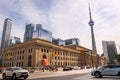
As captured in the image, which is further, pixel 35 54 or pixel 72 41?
pixel 72 41

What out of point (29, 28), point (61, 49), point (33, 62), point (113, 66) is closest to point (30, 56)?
point (33, 62)

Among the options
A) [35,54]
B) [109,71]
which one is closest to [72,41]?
[35,54]

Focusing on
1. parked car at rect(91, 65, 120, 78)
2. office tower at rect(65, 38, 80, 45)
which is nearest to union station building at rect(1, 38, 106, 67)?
parked car at rect(91, 65, 120, 78)

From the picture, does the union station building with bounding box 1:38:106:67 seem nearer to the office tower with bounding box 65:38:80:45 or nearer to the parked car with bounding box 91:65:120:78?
the parked car with bounding box 91:65:120:78

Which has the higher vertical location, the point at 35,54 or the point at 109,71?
the point at 35,54

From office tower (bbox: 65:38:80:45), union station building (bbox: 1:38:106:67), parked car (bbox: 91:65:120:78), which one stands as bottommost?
parked car (bbox: 91:65:120:78)

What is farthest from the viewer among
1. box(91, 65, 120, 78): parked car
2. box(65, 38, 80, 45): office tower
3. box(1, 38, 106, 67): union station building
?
box(65, 38, 80, 45): office tower

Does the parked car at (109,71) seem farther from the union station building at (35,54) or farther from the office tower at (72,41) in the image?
the office tower at (72,41)

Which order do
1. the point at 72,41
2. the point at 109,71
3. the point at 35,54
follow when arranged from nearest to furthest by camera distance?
the point at 109,71 → the point at 35,54 → the point at 72,41

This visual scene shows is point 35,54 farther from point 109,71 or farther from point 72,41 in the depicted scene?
point 72,41

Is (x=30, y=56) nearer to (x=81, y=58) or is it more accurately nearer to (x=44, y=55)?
(x=44, y=55)

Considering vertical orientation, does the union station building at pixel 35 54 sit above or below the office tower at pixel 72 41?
below

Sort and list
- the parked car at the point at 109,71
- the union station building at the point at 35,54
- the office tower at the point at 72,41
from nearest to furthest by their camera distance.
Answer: the parked car at the point at 109,71 → the union station building at the point at 35,54 → the office tower at the point at 72,41

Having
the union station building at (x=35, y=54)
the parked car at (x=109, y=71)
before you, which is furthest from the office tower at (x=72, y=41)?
the parked car at (x=109, y=71)
